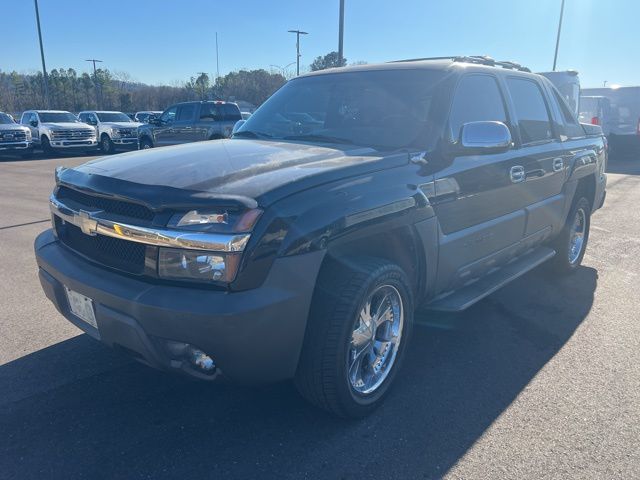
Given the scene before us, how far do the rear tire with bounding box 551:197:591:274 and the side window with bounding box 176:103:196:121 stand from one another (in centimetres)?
1314

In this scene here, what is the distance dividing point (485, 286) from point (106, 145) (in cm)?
2185

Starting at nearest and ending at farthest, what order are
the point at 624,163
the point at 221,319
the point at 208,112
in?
the point at 221,319 → the point at 208,112 → the point at 624,163

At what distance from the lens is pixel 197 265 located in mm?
2412

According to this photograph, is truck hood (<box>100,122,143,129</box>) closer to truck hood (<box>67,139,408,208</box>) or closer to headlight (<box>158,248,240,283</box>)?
truck hood (<box>67,139,408,208</box>)

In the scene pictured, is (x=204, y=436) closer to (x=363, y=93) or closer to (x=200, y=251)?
(x=200, y=251)

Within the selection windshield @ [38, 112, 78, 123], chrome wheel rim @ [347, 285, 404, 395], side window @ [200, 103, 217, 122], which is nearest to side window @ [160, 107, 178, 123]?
side window @ [200, 103, 217, 122]

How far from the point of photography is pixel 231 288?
238 centimetres

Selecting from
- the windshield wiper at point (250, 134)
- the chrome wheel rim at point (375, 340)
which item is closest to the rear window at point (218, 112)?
the windshield wiper at point (250, 134)

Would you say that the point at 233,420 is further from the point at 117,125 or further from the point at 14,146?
the point at 117,125

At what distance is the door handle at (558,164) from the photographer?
188 inches

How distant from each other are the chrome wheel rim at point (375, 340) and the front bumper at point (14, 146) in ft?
66.7

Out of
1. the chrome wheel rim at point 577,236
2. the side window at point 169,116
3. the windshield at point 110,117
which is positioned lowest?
the chrome wheel rim at point 577,236

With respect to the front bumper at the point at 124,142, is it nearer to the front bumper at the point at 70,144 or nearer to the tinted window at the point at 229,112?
the front bumper at the point at 70,144

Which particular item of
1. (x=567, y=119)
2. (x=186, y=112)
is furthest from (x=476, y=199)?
(x=186, y=112)
